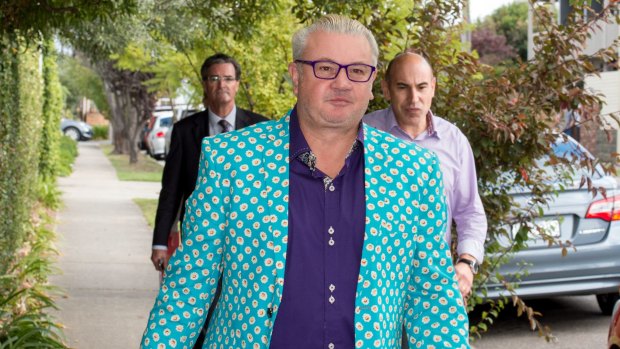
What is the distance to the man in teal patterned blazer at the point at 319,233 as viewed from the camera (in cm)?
272

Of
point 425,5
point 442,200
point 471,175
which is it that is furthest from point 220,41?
point 442,200

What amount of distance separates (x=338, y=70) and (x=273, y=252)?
511mm

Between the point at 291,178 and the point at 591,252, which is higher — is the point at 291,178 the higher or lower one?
the higher one

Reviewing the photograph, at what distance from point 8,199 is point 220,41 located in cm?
510

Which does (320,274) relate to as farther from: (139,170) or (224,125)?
(139,170)

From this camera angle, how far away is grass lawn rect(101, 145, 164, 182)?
27217 mm

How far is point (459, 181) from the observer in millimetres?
4441

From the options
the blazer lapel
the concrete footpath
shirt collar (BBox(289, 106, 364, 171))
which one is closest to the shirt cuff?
shirt collar (BBox(289, 106, 364, 171))

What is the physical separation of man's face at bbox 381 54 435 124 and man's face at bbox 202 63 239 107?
1.40 m

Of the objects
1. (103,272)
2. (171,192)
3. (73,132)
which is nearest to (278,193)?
(171,192)

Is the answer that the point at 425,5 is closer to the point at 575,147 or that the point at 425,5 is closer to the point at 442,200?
the point at 575,147

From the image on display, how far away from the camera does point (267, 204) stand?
274 centimetres

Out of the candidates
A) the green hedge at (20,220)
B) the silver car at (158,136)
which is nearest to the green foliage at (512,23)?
the silver car at (158,136)

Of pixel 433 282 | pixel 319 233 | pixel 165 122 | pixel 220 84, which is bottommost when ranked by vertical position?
pixel 165 122
